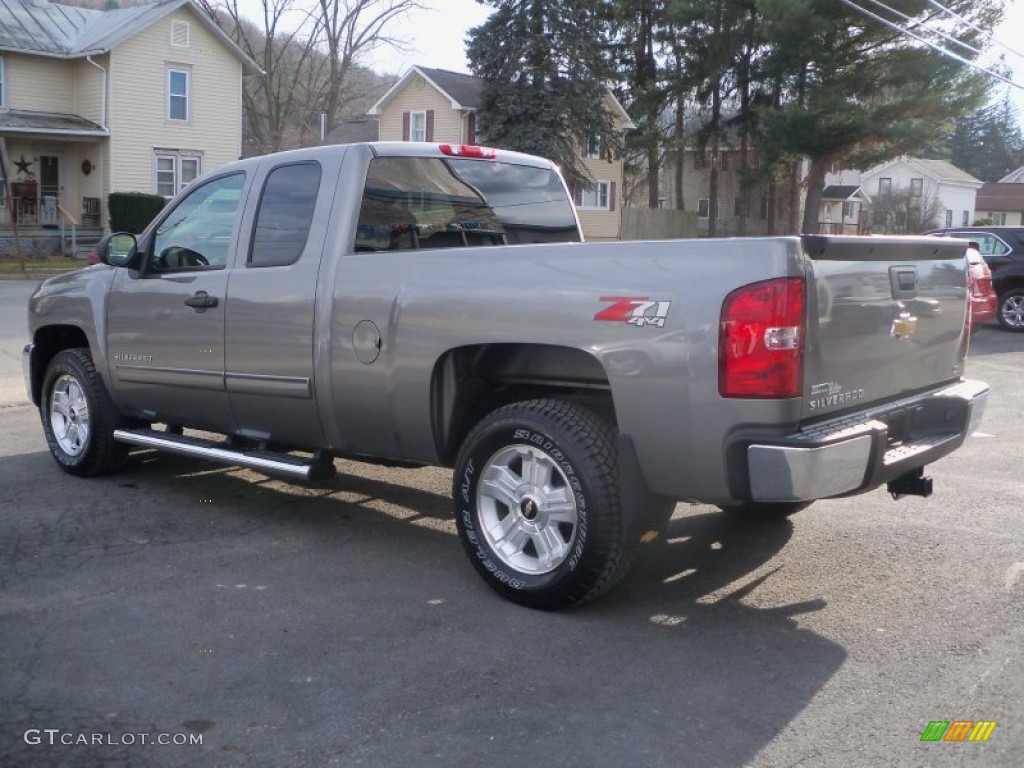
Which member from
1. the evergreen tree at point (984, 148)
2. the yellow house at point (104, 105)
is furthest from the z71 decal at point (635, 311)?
the evergreen tree at point (984, 148)

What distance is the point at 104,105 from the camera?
36.5 m

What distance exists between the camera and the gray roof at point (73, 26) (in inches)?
1423

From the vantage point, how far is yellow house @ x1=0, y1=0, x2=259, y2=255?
3594 centimetres

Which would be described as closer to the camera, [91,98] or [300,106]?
[91,98]

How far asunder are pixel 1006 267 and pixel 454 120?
28868 millimetres

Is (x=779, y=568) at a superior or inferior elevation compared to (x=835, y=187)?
inferior

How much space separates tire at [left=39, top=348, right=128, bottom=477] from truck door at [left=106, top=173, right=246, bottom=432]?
9.5 inches

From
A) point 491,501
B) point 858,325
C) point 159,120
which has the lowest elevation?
point 491,501

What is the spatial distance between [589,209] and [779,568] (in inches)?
1684

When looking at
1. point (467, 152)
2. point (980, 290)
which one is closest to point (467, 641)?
point (467, 152)

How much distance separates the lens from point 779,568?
5637 millimetres

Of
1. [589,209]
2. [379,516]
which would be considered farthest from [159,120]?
[379,516]

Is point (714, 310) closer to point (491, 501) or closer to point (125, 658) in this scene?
point (491, 501)

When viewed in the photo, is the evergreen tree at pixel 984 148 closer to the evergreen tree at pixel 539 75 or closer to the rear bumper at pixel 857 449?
the evergreen tree at pixel 539 75
